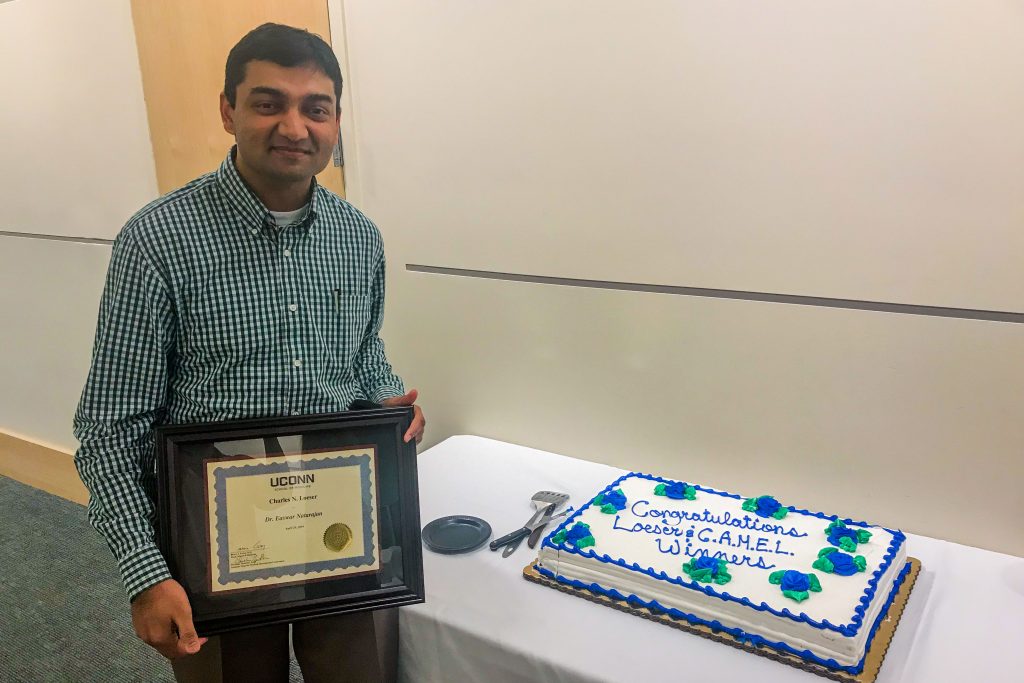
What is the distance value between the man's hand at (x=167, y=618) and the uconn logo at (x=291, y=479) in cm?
19

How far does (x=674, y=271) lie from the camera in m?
1.68

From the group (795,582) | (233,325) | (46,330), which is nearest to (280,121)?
(233,325)

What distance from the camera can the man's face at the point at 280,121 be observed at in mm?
1110

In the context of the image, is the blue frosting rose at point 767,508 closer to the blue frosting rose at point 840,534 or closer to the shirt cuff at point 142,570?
the blue frosting rose at point 840,534

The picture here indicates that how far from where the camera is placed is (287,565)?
1.09m

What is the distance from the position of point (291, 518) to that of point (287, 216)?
1.58 feet

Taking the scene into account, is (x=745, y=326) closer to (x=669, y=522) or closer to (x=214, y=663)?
(x=669, y=522)

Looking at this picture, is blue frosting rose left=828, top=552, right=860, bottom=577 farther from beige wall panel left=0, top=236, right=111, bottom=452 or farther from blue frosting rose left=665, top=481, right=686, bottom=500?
beige wall panel left=0, top=236, right=111, bottom=452

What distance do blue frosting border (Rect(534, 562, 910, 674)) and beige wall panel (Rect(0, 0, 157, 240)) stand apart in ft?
6.87

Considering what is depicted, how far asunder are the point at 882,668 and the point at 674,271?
89 centimetres

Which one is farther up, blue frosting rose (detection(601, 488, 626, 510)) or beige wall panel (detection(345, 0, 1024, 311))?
beige wall panel (detection(345, 0, 1024, 311))

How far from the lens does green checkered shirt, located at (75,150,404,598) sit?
3.52 ft

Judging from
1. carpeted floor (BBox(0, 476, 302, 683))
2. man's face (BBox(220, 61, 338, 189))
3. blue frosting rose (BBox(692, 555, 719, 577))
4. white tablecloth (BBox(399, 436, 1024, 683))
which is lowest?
carpeted floor (BBox(0, 476, 302, 683))

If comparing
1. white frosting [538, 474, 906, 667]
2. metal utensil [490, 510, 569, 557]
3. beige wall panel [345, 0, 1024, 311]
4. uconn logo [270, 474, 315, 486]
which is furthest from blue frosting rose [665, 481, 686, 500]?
uconn logo [270, 474, 315, 486]
